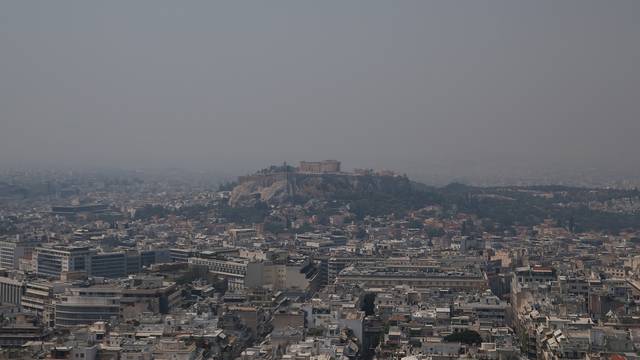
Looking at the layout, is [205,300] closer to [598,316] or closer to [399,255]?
[598,316]

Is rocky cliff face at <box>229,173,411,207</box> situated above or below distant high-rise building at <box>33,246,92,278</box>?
above

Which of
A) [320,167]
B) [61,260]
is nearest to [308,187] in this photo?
[320,167]

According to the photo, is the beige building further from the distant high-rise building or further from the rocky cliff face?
the distant high-rise building

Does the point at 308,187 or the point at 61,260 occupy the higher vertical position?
the point at 308,187

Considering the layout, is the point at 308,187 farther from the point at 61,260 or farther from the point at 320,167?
the point at 61,260

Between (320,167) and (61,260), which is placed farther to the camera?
(320,167)

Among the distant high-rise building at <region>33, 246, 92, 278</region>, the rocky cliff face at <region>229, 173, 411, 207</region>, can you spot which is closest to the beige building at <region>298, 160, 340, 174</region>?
the rocky cliff face at <region>229, 173, 411, 207</region>

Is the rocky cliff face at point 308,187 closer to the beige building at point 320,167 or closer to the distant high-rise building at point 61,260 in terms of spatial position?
the beige building at point 320,167

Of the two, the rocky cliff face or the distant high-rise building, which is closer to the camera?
the distant high-rise building
